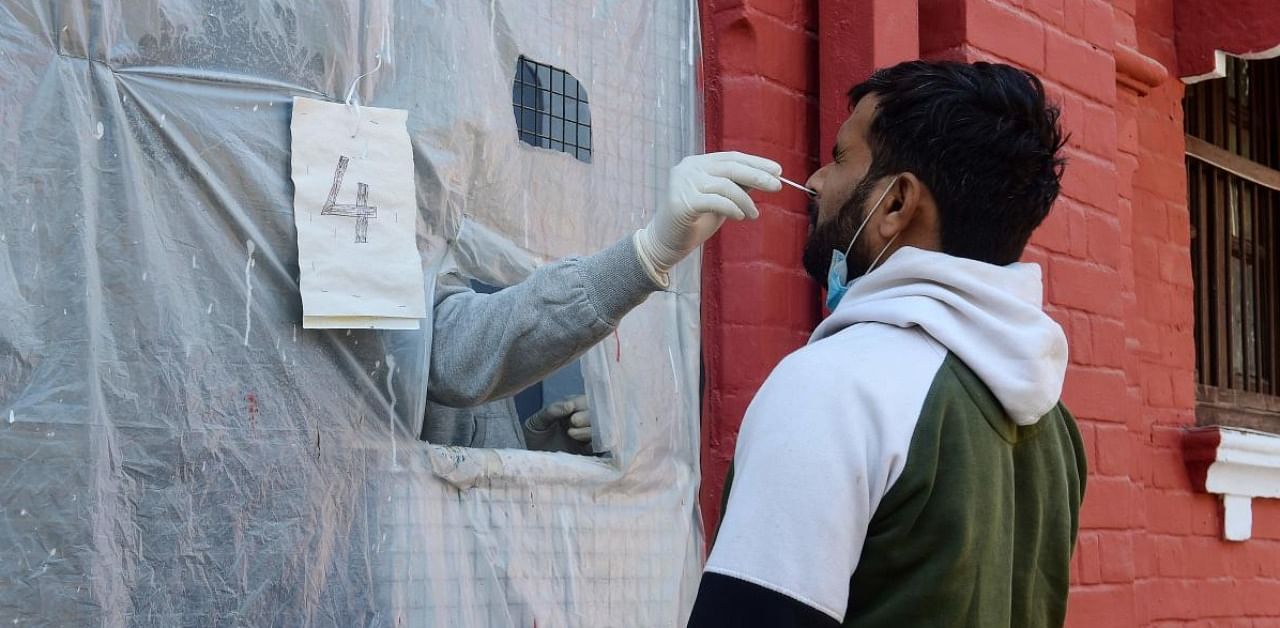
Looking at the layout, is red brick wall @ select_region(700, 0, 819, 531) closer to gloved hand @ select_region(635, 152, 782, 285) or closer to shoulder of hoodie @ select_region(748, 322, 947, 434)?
gloved hand @ select_region(635, 152, 782, 285)

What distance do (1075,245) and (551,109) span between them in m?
1.51

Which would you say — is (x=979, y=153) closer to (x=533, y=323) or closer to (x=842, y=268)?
(x=842, y=268)

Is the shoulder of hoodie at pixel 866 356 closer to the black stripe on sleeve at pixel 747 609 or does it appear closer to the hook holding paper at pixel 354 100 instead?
the black stripe on sleeve at pixel 747 609

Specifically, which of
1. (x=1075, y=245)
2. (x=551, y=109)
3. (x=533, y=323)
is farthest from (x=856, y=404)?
(x=1075, y=245)

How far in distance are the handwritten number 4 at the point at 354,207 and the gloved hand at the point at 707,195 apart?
51cm

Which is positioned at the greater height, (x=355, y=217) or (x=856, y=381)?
(x=355, y=217)

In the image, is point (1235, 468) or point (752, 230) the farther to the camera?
point (1235, 468)

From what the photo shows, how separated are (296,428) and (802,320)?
1.38m

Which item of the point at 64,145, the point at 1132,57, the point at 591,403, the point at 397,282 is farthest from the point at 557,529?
the point at 1132,57

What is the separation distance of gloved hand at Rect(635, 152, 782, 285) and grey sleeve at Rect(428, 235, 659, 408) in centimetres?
10

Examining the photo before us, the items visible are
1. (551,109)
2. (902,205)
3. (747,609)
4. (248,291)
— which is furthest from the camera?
(551,109)

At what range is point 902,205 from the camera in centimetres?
197

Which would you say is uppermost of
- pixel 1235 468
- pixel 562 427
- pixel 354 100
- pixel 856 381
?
pixel 354 100

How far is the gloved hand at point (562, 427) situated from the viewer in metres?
3.16
